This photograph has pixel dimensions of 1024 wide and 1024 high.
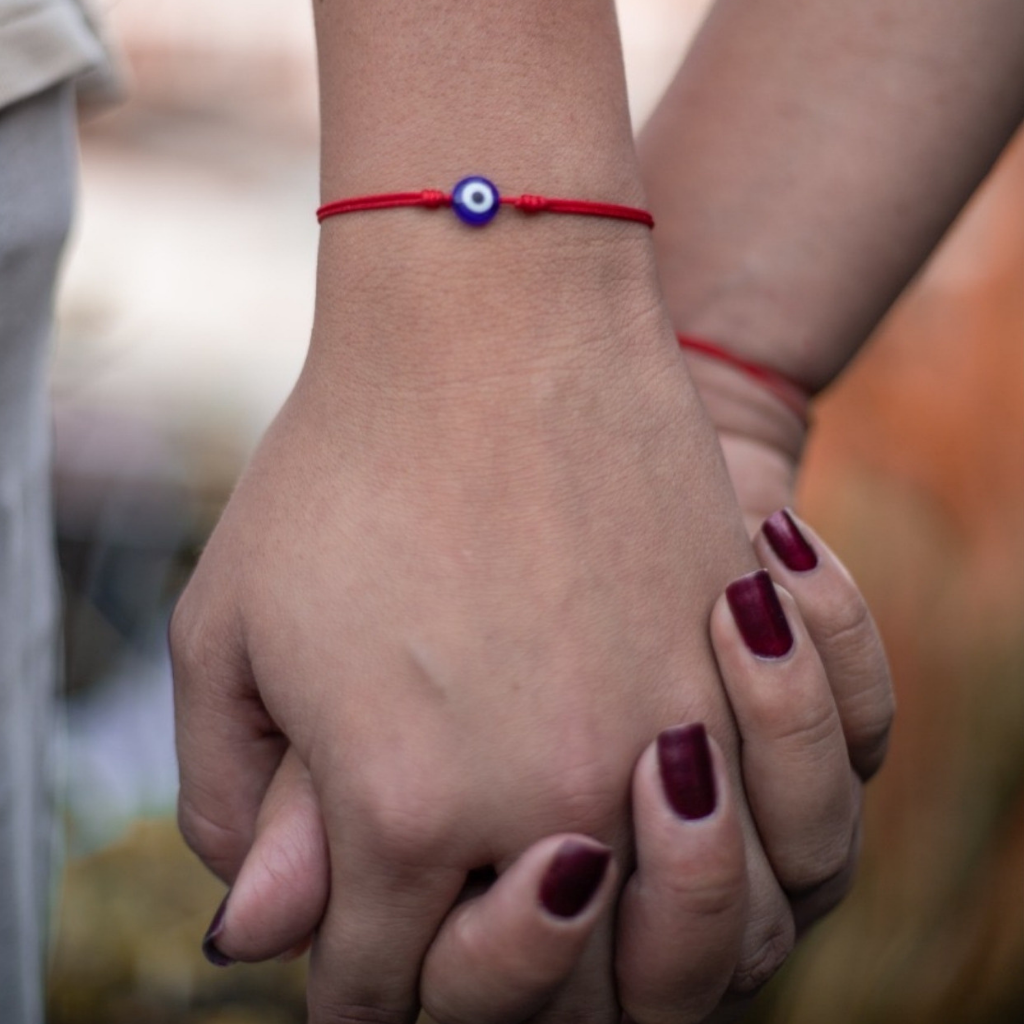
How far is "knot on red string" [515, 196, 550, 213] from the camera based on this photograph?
26.7 inches

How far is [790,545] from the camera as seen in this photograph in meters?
0.78

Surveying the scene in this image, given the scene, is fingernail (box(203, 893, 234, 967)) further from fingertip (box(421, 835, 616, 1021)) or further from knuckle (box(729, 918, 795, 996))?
knuckle (box(729, 918, 795, 996))

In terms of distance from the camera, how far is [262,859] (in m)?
0.72

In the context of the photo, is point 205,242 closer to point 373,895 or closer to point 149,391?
point 149,391

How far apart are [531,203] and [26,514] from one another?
438 millimetres

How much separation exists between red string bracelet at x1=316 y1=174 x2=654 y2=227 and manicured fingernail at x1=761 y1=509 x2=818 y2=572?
0.24 meters

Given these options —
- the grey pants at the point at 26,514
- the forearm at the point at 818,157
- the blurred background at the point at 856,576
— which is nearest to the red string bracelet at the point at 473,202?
the grey pants at the point at 26,514

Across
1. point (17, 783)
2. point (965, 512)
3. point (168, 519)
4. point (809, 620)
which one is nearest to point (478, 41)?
point (809, 620)

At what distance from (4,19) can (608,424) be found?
1.40 ft

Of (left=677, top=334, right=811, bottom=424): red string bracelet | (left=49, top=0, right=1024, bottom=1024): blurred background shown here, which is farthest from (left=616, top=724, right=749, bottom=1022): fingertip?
(left=49, top=0, right=1024, bottom=1024): blurred background

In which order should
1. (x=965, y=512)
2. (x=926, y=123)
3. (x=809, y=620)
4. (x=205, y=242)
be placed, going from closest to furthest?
(x=809, y=620) < (x=926, y=123) < (x=965, y=512) < (x=205, y=242)

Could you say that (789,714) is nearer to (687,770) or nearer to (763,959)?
(687,770)

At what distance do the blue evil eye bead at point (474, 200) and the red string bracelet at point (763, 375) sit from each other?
1.15 feet

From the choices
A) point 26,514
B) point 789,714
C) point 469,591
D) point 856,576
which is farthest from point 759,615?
point 856,576
